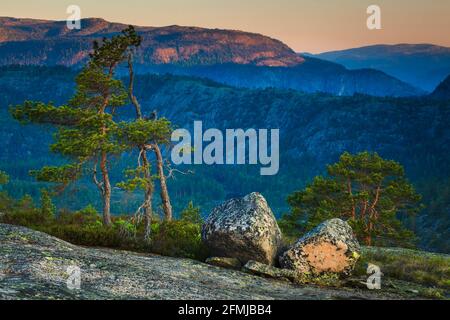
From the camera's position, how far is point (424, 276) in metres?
19.4

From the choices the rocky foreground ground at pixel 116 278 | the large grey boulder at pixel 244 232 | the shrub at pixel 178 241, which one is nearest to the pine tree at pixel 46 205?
the shrub at pixel 178 241

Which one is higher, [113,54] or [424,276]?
[113,54]

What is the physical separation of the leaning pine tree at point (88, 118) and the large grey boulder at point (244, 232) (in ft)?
29.1

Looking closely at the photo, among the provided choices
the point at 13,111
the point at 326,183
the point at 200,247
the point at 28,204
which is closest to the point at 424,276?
the point at 200,247

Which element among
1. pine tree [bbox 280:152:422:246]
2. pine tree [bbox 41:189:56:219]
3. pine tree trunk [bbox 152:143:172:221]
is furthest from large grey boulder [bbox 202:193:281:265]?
pine tree [bbox 280:152:422:246]

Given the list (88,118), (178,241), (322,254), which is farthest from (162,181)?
(322,254)

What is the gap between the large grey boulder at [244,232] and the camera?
1828 cm

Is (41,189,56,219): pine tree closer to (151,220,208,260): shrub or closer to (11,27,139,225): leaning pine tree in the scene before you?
(11,27,139,225): leaning pine tree

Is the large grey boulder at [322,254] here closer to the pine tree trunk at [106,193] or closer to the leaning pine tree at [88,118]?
the leaning pine tree at [88,118]

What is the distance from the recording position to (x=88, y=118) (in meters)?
26.9

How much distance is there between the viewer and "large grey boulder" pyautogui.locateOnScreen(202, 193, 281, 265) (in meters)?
18.3

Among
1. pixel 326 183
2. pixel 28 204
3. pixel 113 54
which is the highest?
pixel 113 54
